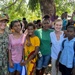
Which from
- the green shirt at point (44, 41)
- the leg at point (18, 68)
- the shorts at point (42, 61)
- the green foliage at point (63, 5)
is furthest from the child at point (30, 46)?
the green foliage at point (63, 5)

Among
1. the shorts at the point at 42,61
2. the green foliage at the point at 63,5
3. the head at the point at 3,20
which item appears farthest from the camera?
the green foliage at the point at 63,5

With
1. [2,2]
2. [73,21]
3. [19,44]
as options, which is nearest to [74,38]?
[19,44]

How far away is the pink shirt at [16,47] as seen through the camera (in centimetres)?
461

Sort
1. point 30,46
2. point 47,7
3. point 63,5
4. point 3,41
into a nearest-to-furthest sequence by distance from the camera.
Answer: point 3,41
point 30,46
point 47,7
point 63,5

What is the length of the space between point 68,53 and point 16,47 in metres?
1.08

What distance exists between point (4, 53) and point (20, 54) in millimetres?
343

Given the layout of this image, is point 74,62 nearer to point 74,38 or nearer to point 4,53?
point 74,38

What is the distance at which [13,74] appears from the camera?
4.86 meters

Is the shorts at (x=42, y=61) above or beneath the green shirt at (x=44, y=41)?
beneath

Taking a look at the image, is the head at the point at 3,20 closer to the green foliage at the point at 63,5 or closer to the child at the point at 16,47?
the child at the point at 16,47

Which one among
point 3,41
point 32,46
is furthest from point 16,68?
point 3,41

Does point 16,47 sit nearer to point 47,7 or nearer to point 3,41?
point 3,41

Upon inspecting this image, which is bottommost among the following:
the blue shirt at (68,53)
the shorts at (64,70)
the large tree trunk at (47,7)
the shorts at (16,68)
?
the shorts at (64,70)

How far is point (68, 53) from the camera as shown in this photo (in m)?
4.75
